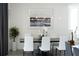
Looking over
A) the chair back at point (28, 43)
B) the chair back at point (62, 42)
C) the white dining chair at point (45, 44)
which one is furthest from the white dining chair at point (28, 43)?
the chair back at point (62, 42)

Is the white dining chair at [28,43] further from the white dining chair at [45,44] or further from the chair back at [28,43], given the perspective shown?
the white dining chair at [45,44]

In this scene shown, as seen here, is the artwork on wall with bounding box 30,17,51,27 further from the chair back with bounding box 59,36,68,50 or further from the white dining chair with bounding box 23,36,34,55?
the chair back with bounding box 59,36,68,50

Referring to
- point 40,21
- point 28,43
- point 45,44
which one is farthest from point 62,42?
point 28,43

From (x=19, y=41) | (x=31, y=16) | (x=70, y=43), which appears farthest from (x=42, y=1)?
(x=31, y=16)

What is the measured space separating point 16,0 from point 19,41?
2399 mm

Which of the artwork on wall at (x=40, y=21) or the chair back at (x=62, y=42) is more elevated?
the artwork on wall at (x=40, y=21)

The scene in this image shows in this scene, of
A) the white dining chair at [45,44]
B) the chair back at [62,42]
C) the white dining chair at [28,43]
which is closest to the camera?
the chair back at [62,42]

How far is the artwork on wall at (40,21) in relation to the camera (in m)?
3.63

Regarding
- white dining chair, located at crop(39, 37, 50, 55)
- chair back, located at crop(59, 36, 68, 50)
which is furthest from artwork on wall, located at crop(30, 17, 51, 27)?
chair back, located at crop(59, 36, 68, 50)

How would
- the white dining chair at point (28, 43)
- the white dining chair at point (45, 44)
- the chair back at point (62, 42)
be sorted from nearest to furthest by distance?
the chair back at point (62, 42) < the white dining chair at point (28, 43) < the white dining chair at point (45, 44)

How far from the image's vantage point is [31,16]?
4.13 metres

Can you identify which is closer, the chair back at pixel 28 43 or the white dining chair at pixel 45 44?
the chair back at pixel 28 43

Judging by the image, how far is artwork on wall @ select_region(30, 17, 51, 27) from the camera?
3635 millimetres

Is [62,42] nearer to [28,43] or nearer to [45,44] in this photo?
[45,44]
